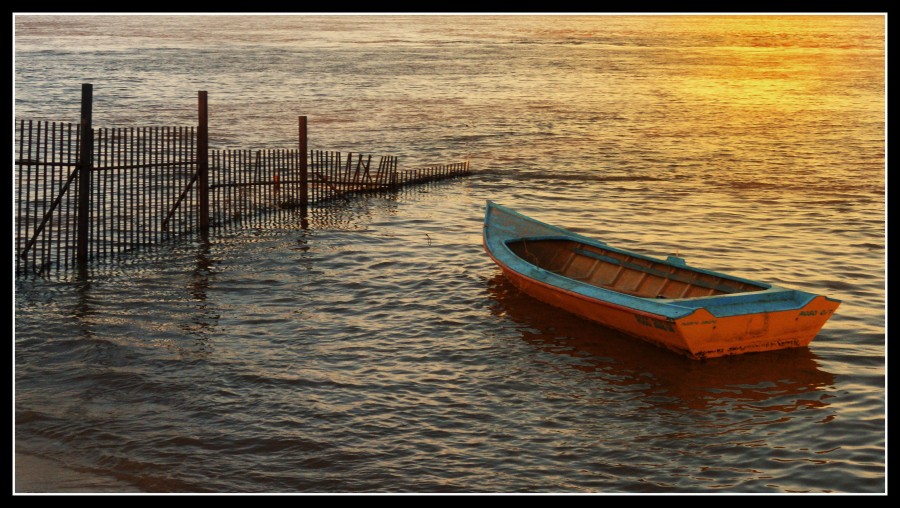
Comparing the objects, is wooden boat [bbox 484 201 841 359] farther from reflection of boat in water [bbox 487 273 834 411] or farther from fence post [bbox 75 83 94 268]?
fence post [bbox 75 83 94 268]

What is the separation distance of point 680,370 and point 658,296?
2390mm

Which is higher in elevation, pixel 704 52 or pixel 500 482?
pixel 704 52

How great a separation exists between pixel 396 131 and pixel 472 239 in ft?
64.6

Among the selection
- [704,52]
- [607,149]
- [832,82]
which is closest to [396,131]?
[607,149]

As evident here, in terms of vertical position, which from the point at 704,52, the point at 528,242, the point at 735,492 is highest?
the point at 704,52

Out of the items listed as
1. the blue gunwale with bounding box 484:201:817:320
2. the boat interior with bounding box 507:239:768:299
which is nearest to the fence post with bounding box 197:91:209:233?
the blue gunwale with bounding box 484:201:817:320

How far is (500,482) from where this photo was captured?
10.3 meters

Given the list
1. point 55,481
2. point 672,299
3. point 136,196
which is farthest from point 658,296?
point 136,196

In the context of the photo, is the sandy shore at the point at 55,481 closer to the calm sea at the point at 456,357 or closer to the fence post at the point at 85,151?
the calm sea at the point at 456,357

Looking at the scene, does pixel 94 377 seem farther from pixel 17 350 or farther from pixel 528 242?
pixel 528 242

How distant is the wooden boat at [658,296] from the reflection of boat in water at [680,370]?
6.8 inches

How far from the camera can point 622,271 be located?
1691 centimetres

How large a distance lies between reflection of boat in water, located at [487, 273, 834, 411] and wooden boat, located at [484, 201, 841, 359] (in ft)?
0.57

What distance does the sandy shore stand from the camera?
9758 millimetres
